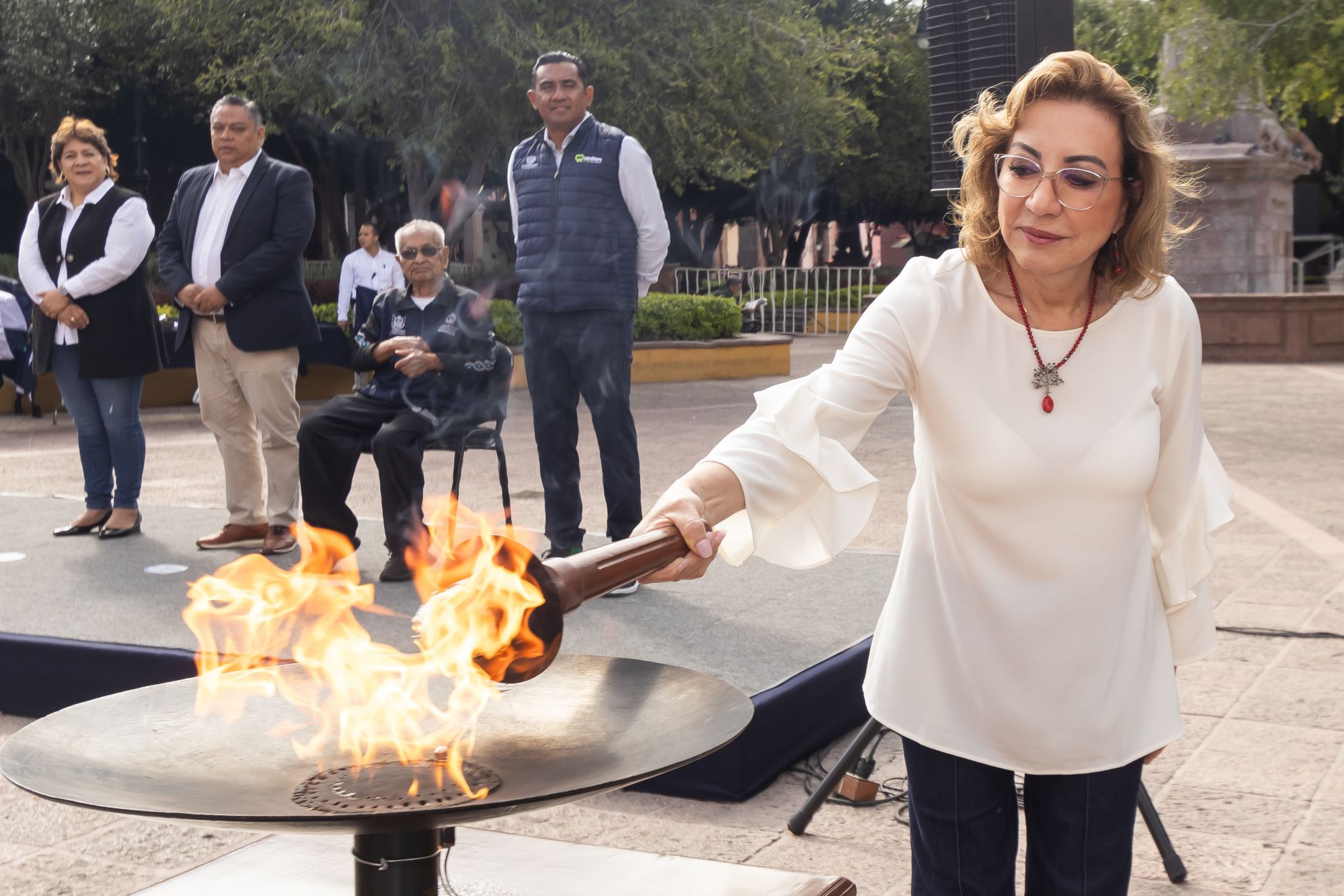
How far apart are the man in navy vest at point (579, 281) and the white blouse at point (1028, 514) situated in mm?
4029

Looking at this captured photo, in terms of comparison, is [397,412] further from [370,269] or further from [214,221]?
[370,269]

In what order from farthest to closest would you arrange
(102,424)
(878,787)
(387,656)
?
(102,424) < (878,787) < (387,656)

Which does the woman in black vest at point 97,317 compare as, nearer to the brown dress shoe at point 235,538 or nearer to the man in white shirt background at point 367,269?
the brown dress shoe at point 235,538

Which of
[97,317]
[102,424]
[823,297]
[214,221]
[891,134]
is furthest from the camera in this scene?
[891,134]

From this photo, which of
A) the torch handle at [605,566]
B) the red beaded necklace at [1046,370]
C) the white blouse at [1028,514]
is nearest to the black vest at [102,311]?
the white blouse at [1028,514]

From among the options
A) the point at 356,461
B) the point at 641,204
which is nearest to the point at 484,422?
the point at 356,461

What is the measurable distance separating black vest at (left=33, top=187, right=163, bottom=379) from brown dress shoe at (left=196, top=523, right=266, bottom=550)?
100 cm

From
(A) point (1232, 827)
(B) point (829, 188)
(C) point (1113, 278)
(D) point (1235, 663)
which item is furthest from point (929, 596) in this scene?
(B) point (829, 188)

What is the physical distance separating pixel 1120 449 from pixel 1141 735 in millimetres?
454

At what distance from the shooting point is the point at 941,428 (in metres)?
2.27

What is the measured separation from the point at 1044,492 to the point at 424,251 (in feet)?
15.4

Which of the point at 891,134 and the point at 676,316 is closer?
the point at 676,316

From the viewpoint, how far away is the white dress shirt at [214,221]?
7105 millimetres

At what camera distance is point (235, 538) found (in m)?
7.05
